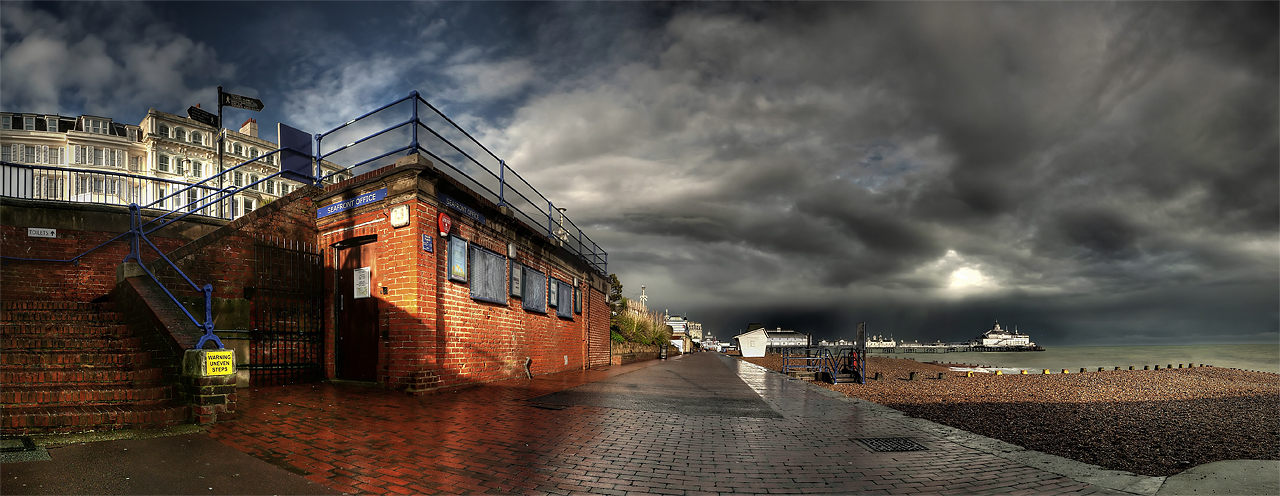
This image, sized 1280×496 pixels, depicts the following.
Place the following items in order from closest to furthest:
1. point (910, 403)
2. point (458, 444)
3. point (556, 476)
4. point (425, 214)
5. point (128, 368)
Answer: point (556, 476) → point (458, 444) → point (128, 368) → point (425, 214) → point (910, 403)

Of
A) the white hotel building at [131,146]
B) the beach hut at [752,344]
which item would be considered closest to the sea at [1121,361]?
the beach hut at [752,344]

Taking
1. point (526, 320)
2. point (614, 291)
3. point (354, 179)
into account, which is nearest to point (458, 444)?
point (354, 179)

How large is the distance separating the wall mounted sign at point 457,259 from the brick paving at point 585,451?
248 cm

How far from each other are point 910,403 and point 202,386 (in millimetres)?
11637

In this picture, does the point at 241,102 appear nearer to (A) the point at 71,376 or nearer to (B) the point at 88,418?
(A) the point at 71,376

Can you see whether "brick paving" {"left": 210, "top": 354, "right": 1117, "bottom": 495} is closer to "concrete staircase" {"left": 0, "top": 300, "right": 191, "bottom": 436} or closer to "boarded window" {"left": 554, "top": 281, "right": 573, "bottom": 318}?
"concrete staircase" {"left": 0, "top": 300, "right": 191, "bottom": 436}

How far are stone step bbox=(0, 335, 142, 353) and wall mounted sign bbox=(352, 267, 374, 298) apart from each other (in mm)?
3012

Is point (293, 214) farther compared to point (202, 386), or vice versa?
point (293, 214)

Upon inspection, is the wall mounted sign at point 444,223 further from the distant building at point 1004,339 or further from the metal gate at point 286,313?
the distant building at point 1004,339

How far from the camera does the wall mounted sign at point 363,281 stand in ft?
30.3

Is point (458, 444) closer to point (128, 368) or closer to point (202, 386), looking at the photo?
point (202, 386)

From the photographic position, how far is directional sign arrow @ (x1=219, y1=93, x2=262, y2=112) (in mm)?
16391

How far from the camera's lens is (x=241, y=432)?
5074mm

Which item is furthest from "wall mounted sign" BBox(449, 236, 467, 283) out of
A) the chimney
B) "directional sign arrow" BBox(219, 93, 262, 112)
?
the chimney
